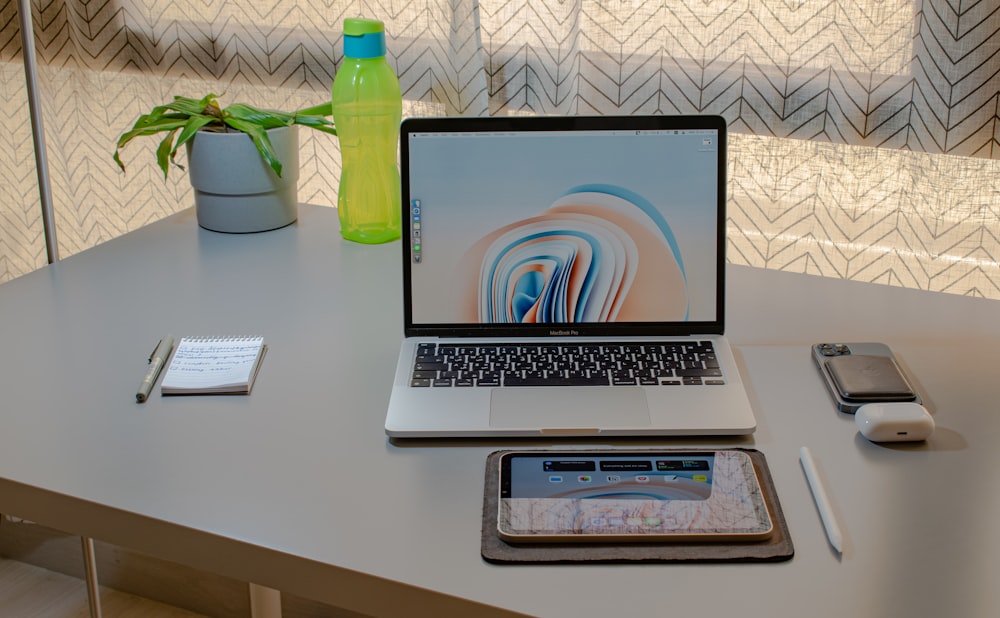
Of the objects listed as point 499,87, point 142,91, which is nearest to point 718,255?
point 499,87

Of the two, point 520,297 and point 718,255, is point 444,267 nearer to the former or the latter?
point 520,297

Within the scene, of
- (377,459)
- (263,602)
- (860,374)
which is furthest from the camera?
(263,602)

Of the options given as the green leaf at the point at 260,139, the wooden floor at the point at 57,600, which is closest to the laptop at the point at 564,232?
the green leaf at the point at 260,139

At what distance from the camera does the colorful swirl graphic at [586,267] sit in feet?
3.37

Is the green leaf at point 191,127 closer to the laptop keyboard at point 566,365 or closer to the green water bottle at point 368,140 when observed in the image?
the green water bottle at point 368,140

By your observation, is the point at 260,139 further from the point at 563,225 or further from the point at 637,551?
Answer: the point at 637,551

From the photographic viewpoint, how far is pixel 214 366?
1000mm

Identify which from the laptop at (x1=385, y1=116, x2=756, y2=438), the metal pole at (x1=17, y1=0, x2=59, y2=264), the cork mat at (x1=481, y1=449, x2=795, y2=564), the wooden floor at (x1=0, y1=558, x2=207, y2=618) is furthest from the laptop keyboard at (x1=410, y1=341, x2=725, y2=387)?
the wooden floor at (x1=0, y1=558, x2=207, y2=618)

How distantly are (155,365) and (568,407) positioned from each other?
434mm

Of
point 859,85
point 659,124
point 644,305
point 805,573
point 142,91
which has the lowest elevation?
point 805,573

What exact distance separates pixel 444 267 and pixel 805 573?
497 millimetres

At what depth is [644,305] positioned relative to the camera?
3.37ft

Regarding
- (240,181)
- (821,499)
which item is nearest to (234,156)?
(240,181)

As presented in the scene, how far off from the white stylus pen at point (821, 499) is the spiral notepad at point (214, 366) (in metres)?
0.54
